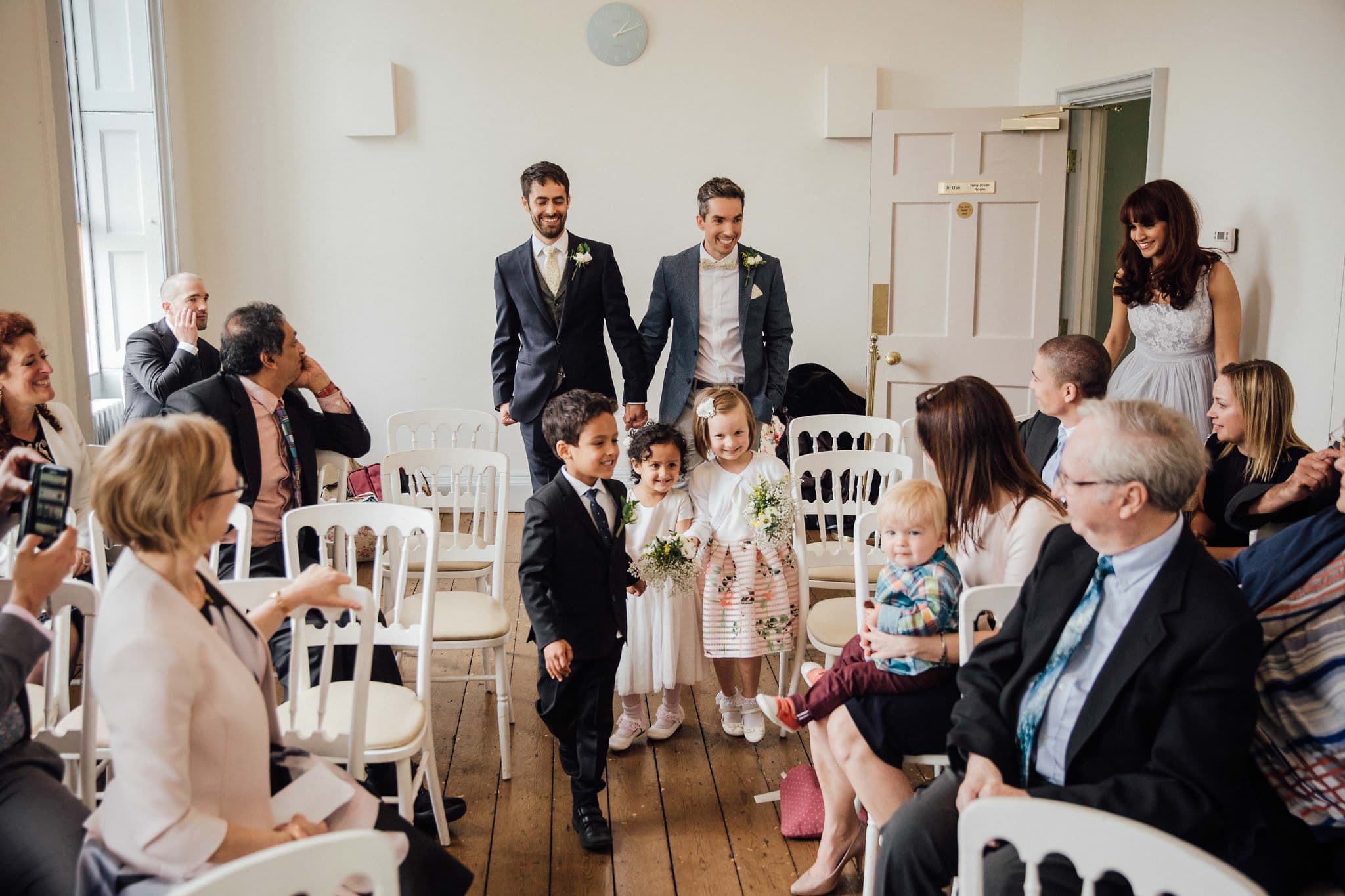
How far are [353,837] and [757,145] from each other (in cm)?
536

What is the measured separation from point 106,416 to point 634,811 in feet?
10.9

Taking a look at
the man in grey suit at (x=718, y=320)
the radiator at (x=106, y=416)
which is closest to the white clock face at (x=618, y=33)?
the man in grey suit at (x=718, y=320)

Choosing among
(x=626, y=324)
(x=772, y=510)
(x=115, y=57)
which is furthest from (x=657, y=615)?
(x=115, y=57)

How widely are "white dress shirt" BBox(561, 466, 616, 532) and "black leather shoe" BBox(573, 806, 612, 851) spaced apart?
743 mm

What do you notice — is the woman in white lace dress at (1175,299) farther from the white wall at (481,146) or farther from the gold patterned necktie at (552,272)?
the white wall at (481,146)

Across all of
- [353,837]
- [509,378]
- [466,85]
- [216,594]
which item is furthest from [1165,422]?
[466,85]

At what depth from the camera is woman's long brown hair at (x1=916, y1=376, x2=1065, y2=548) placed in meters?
2.38

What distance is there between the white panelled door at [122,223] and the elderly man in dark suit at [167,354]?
131cm

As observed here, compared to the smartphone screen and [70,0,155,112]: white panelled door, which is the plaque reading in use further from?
the smartphone screen

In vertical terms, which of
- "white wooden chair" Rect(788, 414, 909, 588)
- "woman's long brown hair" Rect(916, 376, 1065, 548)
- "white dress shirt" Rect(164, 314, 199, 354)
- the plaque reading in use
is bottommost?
"white wooden chair" Rect(788, 414, 909, 588)

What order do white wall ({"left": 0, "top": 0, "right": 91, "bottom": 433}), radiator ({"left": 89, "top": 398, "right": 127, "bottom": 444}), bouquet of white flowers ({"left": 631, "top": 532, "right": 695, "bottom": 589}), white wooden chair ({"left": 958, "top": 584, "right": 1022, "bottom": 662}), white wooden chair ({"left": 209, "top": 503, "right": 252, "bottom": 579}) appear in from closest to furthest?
1. white wooden chair ({"left": 958, "top": 584, "right": 1022, "bottom": 662})
2. white wooden chair ({"left": 209, "top": 503, "right": 252, "bottom": 579})
3. bouquet of white flowers ({"left": 631, "top": 532, "right": 695, "bottom": 589})
4. white wall ({"left": 0, "top": 0, "right": 91, "bottom": 433})
5. radiator ({"left": 89, "top": 398, "right": 127, "bottom": 444})

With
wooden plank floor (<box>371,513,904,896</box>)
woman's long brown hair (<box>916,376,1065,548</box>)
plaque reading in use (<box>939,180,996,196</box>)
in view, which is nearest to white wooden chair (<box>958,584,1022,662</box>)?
woman's long brown hair (<box>916,376,1065,548</box>)

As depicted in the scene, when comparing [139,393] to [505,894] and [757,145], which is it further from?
[757,145]

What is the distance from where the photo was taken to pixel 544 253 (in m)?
4.18
